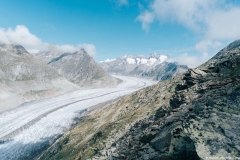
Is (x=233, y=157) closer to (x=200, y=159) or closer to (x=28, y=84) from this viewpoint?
(x=200, y=159)

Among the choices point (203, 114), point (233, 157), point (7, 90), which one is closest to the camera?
point (233, 157)

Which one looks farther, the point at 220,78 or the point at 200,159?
the point at 220,78

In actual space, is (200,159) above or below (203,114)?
below

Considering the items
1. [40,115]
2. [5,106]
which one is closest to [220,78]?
[40,115]

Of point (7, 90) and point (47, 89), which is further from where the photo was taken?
point (47, 89)

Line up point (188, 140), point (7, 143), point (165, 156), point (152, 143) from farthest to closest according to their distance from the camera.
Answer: point (7, 143) → point (152, 143) → point (165, 156) → point (188, 140)

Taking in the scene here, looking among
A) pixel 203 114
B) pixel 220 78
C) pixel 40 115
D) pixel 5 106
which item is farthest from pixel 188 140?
pixel 5 106

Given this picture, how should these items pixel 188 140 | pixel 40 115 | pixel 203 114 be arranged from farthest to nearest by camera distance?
pixel 40 115 < pixel 203 114 < pixel 188 140

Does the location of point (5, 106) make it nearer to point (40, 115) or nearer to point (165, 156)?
point (40, 115)

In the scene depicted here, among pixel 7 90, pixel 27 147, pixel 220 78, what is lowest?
pixel 27 147
